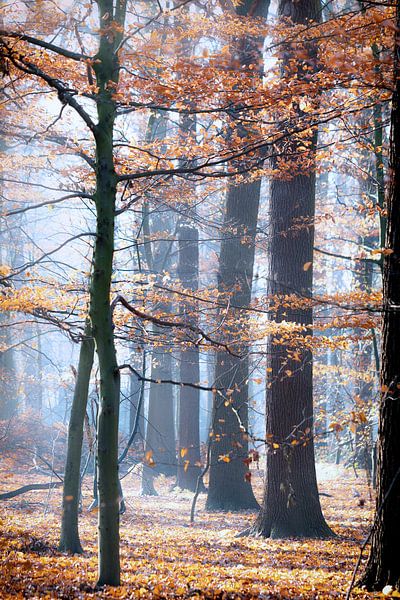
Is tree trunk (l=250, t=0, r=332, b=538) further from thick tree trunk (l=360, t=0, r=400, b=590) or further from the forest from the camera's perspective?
thick tree trunk (l=360, t=0, r=400, b=590)

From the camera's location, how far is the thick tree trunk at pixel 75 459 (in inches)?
316

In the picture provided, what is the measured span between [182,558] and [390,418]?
393 cm

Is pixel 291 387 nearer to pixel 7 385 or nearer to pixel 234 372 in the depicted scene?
pixel 234 372

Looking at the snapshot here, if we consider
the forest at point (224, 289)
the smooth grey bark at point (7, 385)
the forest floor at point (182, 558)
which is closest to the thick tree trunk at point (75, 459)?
the forest at point (224, 289)

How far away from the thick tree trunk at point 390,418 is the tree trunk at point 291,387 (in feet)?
10.3

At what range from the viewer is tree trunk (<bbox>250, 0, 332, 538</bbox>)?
9.18 meters

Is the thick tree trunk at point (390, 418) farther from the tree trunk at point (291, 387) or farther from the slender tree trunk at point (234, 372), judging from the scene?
the slender tree trunk at point (234, 372)

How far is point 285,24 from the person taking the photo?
9.70 meters

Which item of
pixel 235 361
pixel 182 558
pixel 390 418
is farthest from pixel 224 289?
pixel 390 418

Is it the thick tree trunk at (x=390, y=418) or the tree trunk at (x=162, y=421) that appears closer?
the thick tree trunk at (x=390, y=418)

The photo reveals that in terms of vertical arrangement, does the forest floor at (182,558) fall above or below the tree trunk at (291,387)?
below

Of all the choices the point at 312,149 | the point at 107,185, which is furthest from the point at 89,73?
the point at 312,149

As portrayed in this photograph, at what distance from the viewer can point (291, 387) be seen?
9289mm

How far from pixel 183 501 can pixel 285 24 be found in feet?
38.4
